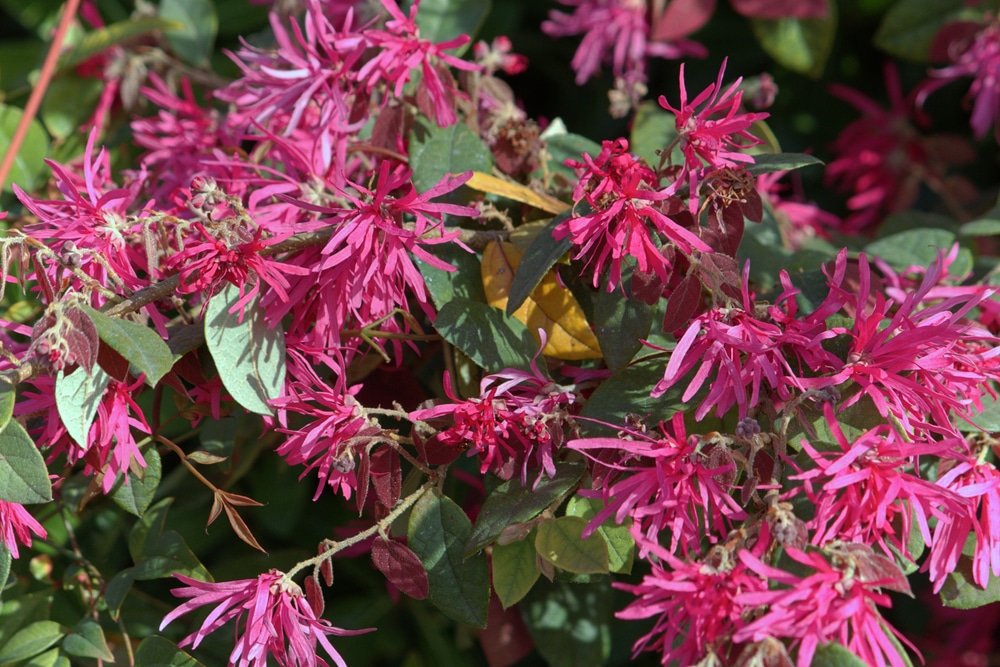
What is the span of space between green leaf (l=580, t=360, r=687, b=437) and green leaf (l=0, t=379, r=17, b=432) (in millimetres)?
343

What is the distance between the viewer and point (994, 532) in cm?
52

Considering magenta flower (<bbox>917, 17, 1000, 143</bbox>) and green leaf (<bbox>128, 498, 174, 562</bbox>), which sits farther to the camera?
magenta flower (<bbox>917, 17, 1000, 143</bbox>)

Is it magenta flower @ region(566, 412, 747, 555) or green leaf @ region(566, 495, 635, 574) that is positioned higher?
magenta flower @ region(566, 412, 747, 555)

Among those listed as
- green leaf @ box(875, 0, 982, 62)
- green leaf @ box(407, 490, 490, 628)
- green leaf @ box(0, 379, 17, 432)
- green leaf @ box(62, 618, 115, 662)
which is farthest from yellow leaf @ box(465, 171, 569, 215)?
green leaf @ box(875, 0, 982, 62)

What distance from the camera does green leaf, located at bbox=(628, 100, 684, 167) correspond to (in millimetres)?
795

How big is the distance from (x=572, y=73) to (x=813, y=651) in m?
0.93

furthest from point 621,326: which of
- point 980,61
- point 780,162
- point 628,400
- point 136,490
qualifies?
point 980,61

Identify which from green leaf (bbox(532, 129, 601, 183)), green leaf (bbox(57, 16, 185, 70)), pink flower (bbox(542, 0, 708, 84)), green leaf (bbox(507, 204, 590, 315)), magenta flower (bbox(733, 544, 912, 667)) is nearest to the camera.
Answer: magenta flower (bbox(733, 544, 912, 667))

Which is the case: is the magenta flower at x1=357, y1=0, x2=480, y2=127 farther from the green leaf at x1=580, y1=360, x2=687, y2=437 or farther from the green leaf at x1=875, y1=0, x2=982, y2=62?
the green leaf at x1=875, y1=0, x2=982, y2=62

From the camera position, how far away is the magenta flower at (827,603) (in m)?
0.44

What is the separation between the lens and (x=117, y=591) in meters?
0.65

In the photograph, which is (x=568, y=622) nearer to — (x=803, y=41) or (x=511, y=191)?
(x=511, y=191)

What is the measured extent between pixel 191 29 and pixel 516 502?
0.72 metres

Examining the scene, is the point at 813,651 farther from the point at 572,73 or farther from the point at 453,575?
the point at 572,73
